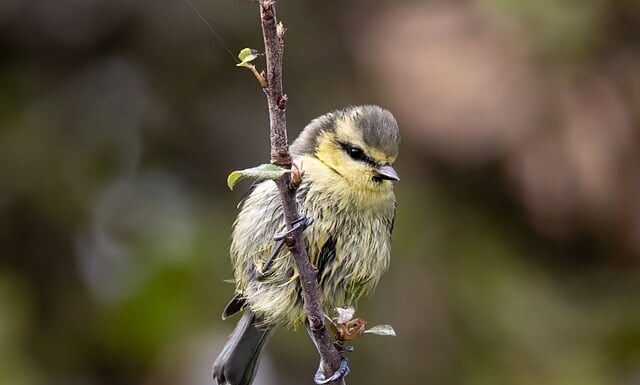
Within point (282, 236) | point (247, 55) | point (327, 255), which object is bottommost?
point (327, 255)

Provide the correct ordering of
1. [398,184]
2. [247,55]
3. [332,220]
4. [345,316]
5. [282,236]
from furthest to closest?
[398,184] → [332,220] → [345,316] → [282,236] → [247,55]

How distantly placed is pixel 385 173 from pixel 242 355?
126cm

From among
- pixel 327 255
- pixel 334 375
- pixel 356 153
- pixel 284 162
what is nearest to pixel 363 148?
pixel 356 153

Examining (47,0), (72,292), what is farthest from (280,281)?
(47,0)

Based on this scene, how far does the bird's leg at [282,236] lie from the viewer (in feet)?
9.71

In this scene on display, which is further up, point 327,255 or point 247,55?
point 247,55

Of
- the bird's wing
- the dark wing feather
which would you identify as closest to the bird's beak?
the dark wing feather

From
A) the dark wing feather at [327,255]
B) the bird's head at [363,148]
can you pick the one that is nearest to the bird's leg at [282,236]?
the dark wing feather at [327,255]

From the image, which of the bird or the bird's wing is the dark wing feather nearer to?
the bird

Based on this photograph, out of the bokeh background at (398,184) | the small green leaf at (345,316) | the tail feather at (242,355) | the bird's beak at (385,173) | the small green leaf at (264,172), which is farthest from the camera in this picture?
the bokeh background at (398,184)

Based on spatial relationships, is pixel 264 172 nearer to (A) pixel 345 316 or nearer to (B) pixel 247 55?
(B) pixel 247 55

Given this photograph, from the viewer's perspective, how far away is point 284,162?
2.77 metres

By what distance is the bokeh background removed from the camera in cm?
527

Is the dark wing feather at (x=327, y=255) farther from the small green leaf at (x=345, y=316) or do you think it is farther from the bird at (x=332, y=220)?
the small green leaf at (x=345, y=316)
